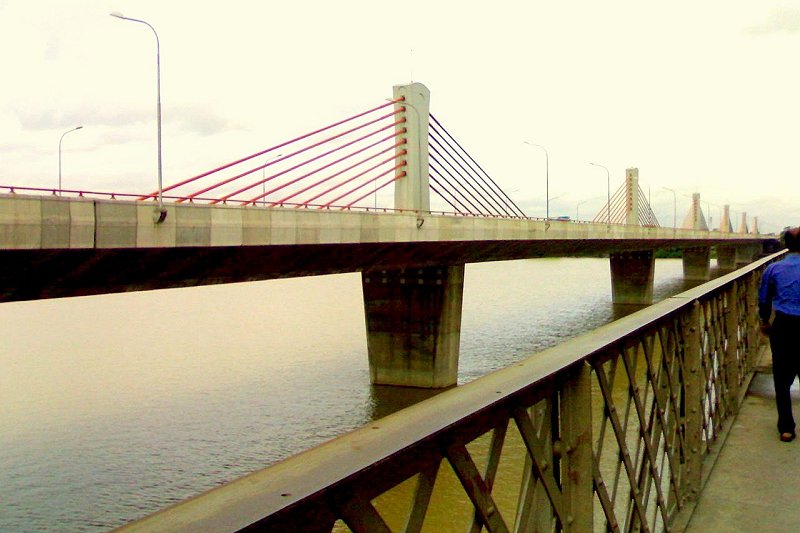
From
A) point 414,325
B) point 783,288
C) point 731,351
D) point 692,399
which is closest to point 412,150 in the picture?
point 414,325

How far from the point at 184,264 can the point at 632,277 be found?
36597mm

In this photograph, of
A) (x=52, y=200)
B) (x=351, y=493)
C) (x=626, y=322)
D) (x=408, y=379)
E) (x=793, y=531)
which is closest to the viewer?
(x=351, y=493)

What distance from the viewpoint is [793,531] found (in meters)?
3.05

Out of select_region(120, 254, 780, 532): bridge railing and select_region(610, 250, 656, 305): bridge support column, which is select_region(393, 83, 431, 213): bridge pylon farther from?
select_region(610, 250, 656, 305): bridge support column

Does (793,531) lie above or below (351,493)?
below

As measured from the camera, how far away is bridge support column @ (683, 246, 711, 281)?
6806 cm

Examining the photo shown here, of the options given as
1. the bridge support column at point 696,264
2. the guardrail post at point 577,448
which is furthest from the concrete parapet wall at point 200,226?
the bridge support column at point 696,264

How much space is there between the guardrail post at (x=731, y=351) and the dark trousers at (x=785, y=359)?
1.80 feet

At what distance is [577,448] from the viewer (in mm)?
1963

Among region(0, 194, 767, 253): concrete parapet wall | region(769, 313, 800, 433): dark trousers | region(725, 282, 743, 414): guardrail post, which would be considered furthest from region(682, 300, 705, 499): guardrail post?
region(0, 194, 767, 253): concrete parapet wall

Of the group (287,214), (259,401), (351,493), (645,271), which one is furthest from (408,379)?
(645,271)

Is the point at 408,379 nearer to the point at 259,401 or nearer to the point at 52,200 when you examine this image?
the point at 259,401

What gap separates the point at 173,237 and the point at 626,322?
29.6 ft

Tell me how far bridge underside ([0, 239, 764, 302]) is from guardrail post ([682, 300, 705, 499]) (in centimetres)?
781
